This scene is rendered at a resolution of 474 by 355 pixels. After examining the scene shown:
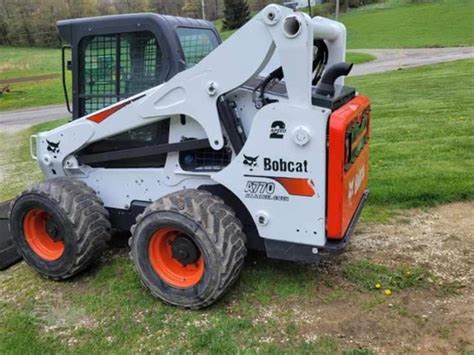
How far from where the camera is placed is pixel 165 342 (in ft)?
11.2

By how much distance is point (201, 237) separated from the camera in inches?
140

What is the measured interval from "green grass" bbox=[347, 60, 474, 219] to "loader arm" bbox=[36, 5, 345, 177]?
223cm

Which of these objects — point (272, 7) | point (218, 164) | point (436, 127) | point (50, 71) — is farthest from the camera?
point (50, 71)

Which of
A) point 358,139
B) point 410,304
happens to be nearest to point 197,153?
point 358,139

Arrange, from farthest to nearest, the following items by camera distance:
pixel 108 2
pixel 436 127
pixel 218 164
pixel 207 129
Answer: pixel 108 2 → pixel 436 127 → pixel 218 164 → pixel 207 129

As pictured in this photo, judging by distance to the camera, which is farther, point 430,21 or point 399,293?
point 430,21

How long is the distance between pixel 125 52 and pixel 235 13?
5709 cm

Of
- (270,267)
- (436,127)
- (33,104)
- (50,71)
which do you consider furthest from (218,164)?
(50,71)

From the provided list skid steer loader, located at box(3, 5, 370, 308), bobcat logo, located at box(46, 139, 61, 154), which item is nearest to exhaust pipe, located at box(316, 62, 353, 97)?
skid steer loader, located at box(3, 5, 370, 308)

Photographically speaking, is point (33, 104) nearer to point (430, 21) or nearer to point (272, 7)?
point (272, 7)

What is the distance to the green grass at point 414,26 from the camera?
3972 cm

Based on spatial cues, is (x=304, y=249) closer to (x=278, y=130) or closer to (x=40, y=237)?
(x=278, y=130)

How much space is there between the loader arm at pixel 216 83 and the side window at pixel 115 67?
245 mm

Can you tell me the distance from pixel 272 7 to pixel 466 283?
8.41 feet
